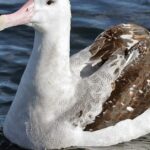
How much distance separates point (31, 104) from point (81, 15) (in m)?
4.31

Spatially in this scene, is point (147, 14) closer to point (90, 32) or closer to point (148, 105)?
point (90, 32)

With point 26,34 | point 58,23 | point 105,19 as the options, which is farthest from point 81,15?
point 58,23

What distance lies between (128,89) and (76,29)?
3.49m

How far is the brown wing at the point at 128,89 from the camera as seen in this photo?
8148 mm

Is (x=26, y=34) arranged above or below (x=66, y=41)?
below

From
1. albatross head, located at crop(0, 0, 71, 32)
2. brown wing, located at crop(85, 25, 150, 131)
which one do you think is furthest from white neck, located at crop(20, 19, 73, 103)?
brown wing, located at crop(85, 25, 150, 131)

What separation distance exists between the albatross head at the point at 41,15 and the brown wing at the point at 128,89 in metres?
1.03

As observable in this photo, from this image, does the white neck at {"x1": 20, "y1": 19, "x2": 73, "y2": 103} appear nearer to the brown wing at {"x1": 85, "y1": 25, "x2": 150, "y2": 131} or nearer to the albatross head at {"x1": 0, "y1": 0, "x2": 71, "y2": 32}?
the albatross head at {"x1": 0, "y1": 0, "x2": 71, "y2": 32}

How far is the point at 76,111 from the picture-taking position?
802cm

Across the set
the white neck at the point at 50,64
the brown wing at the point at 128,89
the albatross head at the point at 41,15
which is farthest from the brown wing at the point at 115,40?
the albatross head at the point at 41,15

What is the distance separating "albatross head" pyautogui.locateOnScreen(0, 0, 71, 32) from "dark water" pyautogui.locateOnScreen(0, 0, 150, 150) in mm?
1810

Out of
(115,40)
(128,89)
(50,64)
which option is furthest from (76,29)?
(50,64)

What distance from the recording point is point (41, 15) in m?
7.57

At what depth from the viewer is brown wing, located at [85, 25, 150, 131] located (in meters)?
8.15
